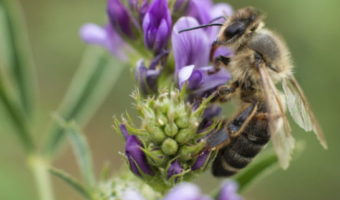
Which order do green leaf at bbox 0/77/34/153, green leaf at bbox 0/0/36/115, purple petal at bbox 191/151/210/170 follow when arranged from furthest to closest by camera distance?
green leaf at bbox 0/0/36/115
green leaf at bbox 0/77/34/153
purple petal at bbox 191/151/210/170

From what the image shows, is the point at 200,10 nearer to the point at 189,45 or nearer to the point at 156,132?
the point at 189,45

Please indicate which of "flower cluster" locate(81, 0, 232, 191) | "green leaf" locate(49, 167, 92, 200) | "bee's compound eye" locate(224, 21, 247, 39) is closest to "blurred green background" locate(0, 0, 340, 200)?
"green leaf" locate(49, 167, 92, 200)

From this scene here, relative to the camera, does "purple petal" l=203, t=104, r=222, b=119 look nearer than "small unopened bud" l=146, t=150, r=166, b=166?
No

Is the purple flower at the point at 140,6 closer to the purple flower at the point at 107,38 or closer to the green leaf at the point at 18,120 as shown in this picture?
the purple flower at the point at 107,38

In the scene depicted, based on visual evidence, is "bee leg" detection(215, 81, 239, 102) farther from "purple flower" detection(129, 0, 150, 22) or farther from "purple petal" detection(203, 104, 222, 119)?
"purple flower" detection(129, 0, 150, 22)

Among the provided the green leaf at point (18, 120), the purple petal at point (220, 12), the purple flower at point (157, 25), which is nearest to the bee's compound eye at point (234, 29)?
the purple petal at point (220, 12)

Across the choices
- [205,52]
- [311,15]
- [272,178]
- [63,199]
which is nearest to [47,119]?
[63,199]

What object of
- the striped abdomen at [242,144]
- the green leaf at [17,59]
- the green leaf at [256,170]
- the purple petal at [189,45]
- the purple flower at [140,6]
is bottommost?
the green leaf at [256,170]
